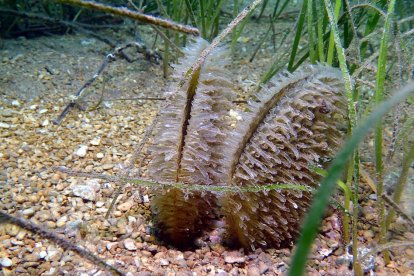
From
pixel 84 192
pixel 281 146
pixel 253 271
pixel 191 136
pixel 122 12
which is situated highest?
pixel 122 12

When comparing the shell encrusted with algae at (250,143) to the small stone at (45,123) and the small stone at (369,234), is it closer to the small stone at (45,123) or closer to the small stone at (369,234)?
the small stone at (369,234)

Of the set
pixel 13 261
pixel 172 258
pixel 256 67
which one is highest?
pixel 256 67

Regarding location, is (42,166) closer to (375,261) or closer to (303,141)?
(303,141)

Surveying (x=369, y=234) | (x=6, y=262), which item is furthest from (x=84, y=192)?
(x=369, y=234)

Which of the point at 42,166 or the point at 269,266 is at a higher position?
the point at 269,266

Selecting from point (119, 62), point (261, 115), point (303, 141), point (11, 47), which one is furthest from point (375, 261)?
point (11, 47)

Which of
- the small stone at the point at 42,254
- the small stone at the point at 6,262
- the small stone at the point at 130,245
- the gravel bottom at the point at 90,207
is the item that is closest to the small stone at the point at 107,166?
the gravel bottom at the point at 90,207

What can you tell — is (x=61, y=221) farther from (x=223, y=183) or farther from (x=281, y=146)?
(x=281, y=146)
